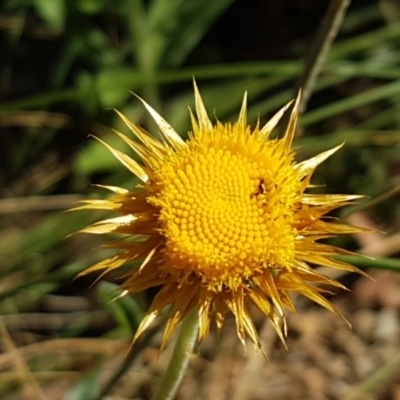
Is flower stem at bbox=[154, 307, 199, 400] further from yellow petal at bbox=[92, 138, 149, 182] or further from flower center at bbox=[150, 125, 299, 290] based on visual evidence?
yellow petal at bbox=[92, 138, 149, 182]

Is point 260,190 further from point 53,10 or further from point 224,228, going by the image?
point 53,10

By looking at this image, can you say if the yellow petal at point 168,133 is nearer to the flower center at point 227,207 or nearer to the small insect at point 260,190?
the flower center at point 227,207

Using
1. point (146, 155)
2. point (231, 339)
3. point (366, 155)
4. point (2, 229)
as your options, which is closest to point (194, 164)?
point (146, 155)

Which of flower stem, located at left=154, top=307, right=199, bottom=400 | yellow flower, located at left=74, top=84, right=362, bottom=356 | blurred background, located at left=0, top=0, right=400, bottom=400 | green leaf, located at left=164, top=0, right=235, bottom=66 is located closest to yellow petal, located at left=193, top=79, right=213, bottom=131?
yellow flower, located at left=74, top=84, right=362, bottom=356

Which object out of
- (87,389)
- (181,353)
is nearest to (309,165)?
(181,353)

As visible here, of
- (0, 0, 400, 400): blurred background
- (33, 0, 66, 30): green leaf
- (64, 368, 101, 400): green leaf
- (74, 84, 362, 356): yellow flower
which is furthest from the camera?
(33, 0, 66, 30): green leaf

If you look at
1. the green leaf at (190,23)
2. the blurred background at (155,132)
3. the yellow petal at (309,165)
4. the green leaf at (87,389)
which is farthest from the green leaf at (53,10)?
the yellow petal at (309,165)

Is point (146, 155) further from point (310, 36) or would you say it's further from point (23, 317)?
point (310, 36)
